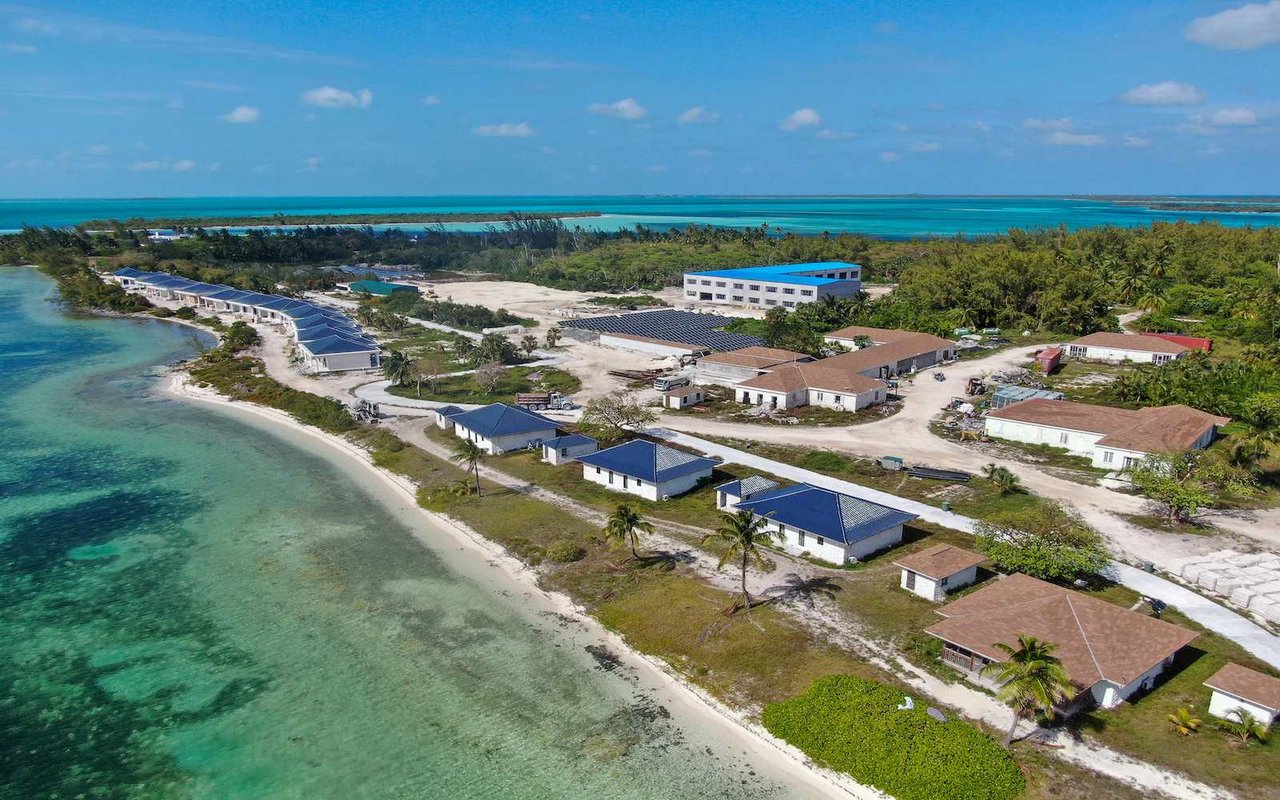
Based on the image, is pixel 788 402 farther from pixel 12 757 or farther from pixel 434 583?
pixel 12 757

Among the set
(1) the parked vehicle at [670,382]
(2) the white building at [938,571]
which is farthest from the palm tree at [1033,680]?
(1) the parked vehicle at [670,382]

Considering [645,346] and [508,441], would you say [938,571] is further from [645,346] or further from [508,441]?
[645,346]

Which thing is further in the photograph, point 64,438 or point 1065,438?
point 64,438

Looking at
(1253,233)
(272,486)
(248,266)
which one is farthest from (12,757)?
(1253,233)

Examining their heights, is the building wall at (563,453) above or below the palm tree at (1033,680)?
below

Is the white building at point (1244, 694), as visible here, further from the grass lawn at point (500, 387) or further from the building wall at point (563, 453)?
the grass lawn at point (500, 387)
